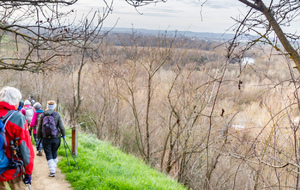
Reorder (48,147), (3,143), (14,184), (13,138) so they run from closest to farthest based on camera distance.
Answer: (3,143) < (13,138) < (14,184) < (48,147)

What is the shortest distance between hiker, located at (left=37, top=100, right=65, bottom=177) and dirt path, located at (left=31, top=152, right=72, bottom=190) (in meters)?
0.28

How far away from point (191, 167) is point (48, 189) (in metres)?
6.94

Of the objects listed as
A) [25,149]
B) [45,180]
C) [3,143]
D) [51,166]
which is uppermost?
[3,143]

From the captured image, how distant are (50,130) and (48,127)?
9 centimetres

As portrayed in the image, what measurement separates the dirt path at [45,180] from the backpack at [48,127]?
43.9 inches

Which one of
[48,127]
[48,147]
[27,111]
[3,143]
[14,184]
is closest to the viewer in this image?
[3,143]

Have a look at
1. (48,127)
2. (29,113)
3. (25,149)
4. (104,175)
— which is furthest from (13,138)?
(29,113)

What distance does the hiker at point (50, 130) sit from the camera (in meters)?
6.07

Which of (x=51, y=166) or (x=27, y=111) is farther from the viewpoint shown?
(x=27, y=111)

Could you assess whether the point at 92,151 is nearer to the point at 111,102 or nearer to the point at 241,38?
the point at 241,38

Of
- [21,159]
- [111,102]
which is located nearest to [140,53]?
[111,102]

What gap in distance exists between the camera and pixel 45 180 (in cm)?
632

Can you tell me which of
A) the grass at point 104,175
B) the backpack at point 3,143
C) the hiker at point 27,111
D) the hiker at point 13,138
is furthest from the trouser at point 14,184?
the hiker at point 27,111

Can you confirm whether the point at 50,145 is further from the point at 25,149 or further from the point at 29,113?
the point at 25,149
